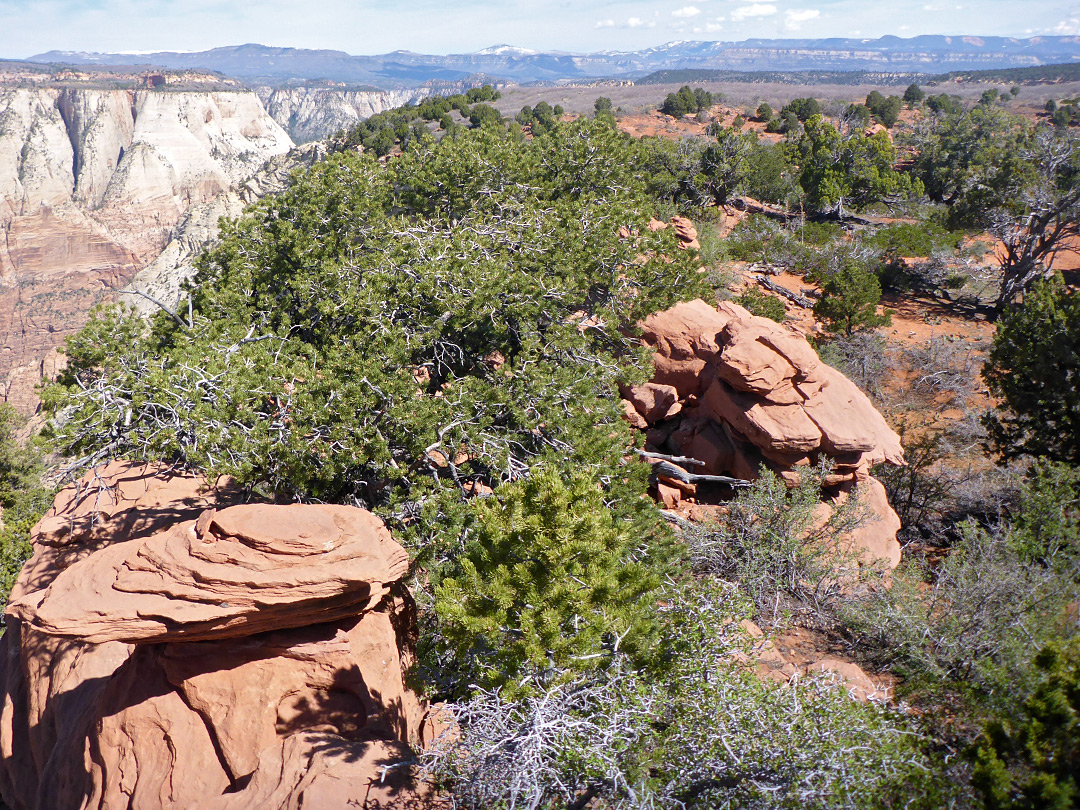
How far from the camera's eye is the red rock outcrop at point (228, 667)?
23.7 ft

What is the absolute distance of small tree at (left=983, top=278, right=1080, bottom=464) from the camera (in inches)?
513

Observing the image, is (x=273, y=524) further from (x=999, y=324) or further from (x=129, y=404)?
(x=999, y=324)

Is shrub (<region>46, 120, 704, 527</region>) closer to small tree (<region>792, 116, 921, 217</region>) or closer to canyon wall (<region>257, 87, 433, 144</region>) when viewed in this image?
small tree (<region>792, 116, 921, 217</region>)

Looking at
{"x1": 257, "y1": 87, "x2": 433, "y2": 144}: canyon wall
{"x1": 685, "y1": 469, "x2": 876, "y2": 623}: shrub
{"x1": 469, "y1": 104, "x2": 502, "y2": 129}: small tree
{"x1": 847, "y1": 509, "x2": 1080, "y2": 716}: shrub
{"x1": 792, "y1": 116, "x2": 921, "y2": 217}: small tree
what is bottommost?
{"x1": 685, "y1": 469, "x2": 876, "y2": 623}: shrub

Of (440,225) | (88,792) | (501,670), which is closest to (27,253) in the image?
(440,225)

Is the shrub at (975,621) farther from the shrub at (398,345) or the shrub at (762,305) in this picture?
the shrub at (762,305)

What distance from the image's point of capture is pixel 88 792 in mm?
9109

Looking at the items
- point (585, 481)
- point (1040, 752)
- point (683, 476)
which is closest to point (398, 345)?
point (585, 481)

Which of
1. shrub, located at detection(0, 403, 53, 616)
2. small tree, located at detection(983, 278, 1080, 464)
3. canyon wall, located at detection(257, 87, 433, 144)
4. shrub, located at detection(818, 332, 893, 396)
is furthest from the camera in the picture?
canyon wall, located at detection(257, 87, 433, 144)

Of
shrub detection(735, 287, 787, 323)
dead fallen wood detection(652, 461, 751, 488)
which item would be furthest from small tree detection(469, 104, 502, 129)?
dead fallen wood detection(652, 461, 751, 488)

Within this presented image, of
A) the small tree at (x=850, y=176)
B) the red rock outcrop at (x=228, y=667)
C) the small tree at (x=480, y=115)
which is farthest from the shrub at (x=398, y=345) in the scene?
the small tree at (x=480, y=115)

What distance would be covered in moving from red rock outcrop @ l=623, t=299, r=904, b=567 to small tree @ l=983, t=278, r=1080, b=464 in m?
3.20

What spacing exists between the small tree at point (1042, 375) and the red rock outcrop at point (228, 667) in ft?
46.5

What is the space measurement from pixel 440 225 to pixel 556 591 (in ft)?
41.1
